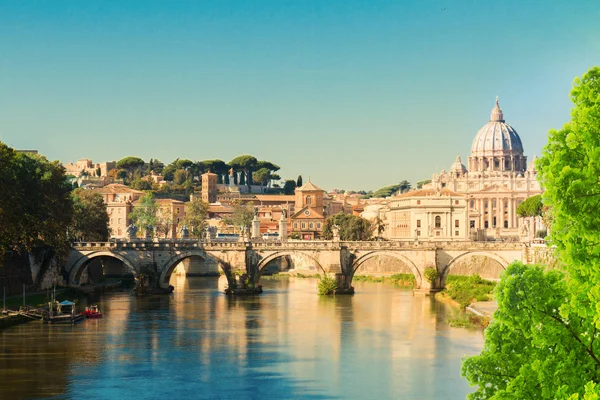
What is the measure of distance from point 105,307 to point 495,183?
10141 centimetres

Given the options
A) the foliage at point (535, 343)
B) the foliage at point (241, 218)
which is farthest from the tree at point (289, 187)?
the foliage at point (535, 343)

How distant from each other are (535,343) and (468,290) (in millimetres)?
44511

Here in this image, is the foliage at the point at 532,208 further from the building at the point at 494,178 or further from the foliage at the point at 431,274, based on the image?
the foliage at the point at 431,274

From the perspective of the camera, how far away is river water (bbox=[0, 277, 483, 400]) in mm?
29578

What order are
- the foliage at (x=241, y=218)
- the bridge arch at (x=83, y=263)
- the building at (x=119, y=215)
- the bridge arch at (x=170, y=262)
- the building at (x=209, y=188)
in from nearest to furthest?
the bridge arch at (x=83, y=263) < the bridge arch at (x=170, y=262) < the foliage at (x=241, y=218) < the building at (x=119, y=215) < the building at (x=209, y=188)

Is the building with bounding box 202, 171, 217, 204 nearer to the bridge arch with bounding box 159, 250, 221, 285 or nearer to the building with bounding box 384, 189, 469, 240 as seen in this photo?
the building with bounding box 384, 189, 469, 240

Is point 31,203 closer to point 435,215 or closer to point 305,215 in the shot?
point 435,215

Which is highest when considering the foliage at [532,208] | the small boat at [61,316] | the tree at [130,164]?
the tree at [130,164]

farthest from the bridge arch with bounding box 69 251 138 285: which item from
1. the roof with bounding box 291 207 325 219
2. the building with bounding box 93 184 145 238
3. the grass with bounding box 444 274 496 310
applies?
the roof with bounding box 291 207 325 219

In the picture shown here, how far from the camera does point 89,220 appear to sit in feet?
231

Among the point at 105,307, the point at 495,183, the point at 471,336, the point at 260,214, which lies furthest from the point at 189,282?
the point at 495,183

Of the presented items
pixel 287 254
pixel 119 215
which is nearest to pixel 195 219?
pixel 119 215

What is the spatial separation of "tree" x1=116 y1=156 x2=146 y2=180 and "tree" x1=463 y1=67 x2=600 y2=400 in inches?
6054

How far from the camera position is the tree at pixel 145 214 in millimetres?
111562
